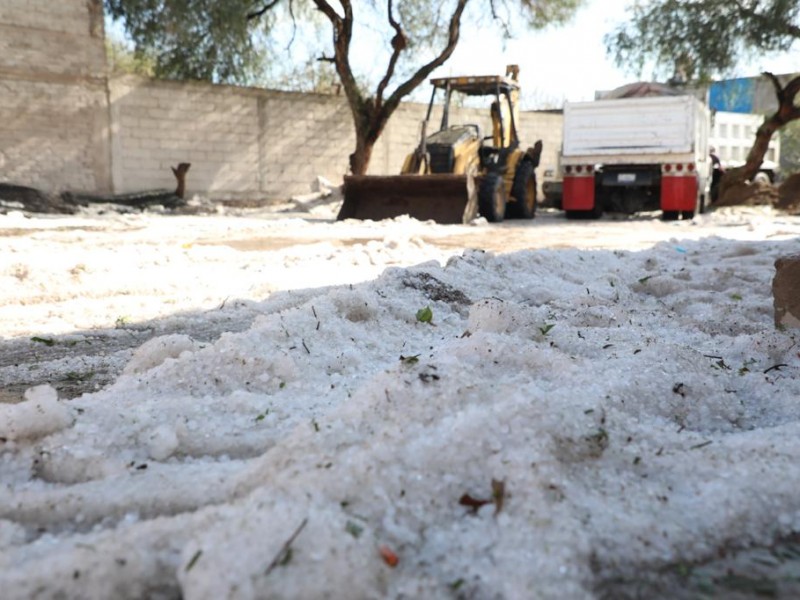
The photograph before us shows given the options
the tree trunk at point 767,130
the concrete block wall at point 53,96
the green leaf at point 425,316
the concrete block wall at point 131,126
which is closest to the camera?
the green leaf at point 425,316

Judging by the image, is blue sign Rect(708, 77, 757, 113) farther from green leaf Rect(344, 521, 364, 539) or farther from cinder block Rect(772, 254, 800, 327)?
green leaf Rect(344, 521, 364, 539)

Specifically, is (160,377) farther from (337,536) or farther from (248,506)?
(337,536)

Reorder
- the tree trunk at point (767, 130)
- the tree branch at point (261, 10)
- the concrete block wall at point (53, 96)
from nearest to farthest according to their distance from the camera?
1. the concrete block wall at point (53, 96)
2. the tree trunk at point (767, 130)
3. the tree branch at point (261, 10)

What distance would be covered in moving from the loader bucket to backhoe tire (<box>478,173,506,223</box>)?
0.36m

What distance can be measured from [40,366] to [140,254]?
9.27 ft

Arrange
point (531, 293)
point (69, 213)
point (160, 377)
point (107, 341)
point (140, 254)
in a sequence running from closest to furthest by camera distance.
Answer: point (160, 377), point (107, 341), point (531, 293), point (140, 254), point (69, 213)

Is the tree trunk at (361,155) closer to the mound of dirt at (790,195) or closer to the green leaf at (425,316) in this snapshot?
the mound of dirt at (790,195)

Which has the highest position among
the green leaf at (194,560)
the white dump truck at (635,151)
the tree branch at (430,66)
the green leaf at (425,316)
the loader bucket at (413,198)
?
the tree branch at (430,66)

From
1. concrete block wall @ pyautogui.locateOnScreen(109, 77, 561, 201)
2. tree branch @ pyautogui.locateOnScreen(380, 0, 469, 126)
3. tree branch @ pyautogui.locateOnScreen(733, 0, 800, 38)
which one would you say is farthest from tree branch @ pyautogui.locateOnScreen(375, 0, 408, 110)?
tree branch @ pyautogui.locateOnScreen(733, 0, 800, 38)

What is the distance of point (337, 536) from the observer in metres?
1.32

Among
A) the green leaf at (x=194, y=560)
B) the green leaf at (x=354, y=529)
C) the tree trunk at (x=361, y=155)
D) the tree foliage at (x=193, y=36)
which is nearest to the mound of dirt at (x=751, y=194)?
the tree trunk at (x=361, y=155)

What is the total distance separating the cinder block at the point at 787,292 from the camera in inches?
120

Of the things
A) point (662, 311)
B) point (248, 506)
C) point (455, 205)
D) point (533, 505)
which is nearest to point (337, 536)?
point (248, 506)

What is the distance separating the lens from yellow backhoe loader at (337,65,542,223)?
10930 mm
